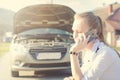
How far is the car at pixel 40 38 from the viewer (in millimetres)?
7344

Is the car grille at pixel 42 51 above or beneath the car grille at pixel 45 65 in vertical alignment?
above

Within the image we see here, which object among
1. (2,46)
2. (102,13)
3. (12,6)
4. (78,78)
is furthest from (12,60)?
(78,78)

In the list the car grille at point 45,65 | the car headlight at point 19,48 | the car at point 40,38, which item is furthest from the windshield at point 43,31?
the car grille at point 45,65

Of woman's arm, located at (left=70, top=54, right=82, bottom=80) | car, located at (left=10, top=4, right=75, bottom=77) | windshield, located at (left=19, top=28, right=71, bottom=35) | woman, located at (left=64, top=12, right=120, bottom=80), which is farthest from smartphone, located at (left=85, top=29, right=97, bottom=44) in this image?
windshield, located at (left=19, top=28, right=71, bottom=35)

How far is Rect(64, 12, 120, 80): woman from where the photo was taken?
2.27m

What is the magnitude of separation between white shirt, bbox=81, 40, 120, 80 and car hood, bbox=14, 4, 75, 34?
4989 mm

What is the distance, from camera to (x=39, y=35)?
24.7ft

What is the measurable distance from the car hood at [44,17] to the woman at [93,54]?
4972 millimetres

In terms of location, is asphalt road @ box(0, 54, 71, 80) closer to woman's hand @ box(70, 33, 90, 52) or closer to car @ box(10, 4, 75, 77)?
car @ box(10, 4, 75, 77)

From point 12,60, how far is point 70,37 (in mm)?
928

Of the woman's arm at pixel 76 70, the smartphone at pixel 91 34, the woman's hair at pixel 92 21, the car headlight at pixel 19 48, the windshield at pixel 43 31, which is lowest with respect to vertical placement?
the car headlight at pixel 19 48

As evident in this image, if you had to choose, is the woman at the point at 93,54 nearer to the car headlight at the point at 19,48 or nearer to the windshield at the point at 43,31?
the car headlight at the point at 19,48

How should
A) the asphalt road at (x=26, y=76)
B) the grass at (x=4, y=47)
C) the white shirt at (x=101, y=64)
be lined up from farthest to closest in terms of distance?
the asphalt road at (x=26, y=76) → the grass at (x=4, y=47) → the white shirt at (x=101, y=64)

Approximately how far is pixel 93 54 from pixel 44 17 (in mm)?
5161
